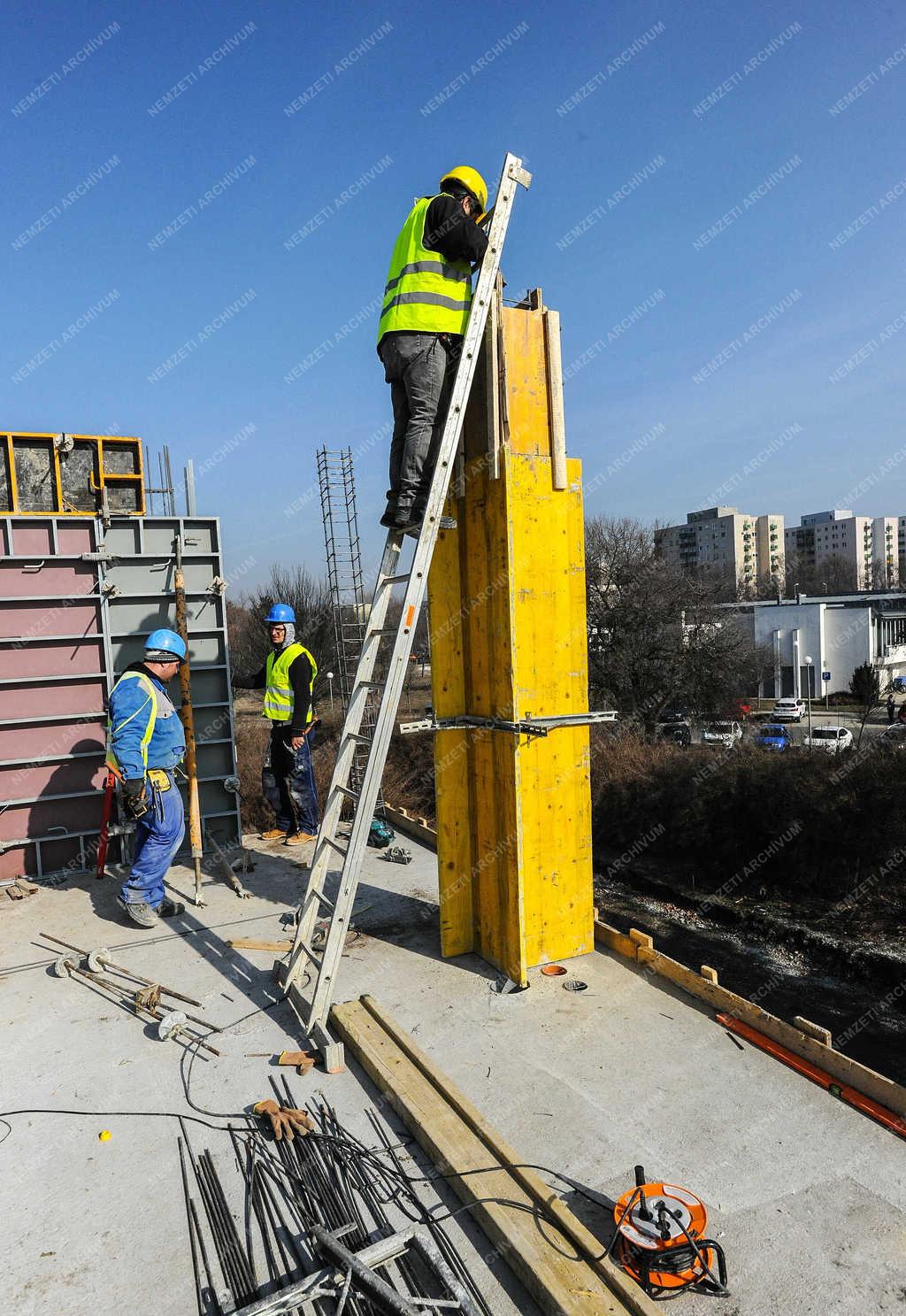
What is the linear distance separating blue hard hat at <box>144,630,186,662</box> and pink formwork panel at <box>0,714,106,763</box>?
168 centimetres

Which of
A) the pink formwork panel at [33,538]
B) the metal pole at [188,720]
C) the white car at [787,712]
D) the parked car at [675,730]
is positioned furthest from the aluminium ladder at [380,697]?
the white car at [787,712]

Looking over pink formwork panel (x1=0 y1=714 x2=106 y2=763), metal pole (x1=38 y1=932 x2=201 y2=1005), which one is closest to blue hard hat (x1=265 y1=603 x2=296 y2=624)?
pink formwork panel (x1=0 y1=714 x2=106 y2=763)

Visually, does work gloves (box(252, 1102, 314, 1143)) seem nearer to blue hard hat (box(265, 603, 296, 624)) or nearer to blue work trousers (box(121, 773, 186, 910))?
blue work trousers (box(121, 773, 186, 910))

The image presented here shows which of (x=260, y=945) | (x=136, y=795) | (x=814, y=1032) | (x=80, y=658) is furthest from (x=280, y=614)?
(x=814, y=1032)

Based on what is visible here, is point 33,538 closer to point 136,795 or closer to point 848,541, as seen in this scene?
point 136,795

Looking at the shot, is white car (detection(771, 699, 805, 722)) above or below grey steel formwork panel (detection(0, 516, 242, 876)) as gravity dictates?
below

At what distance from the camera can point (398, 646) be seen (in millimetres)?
4262

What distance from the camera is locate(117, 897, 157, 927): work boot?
232 inches

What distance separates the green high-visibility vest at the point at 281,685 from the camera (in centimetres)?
747

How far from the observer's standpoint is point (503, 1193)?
2947 millimetres

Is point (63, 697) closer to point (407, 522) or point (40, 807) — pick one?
point (40, 807)

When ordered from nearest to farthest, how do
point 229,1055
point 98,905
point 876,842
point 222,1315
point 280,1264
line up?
point 222,1315 → point 280,1264 → point 229,1055 → point 98,905 → point 876,842

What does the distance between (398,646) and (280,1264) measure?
2712 millimetres

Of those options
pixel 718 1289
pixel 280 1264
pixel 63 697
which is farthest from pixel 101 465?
pixel 718 1289
